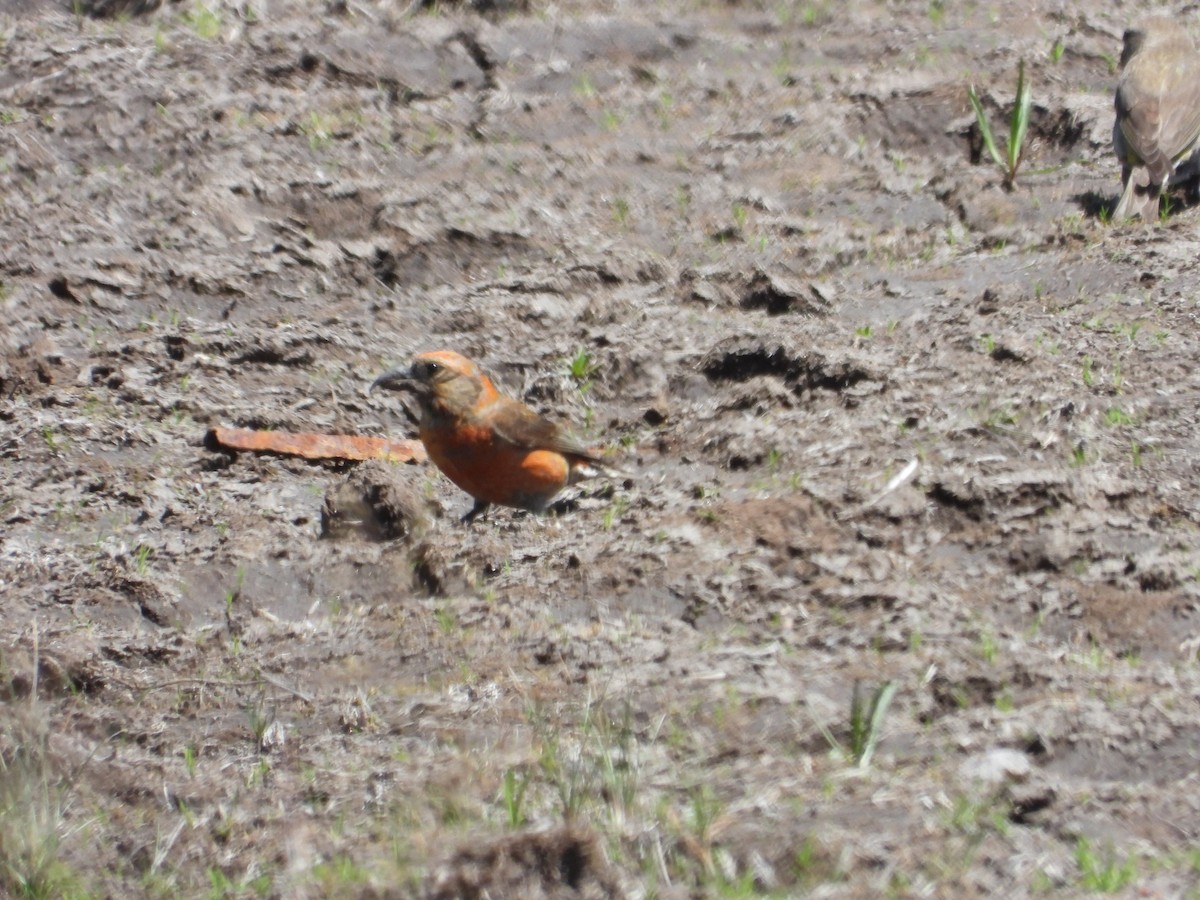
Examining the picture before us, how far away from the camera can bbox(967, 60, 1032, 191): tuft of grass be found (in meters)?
7.79

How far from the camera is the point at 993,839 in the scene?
3504 mm

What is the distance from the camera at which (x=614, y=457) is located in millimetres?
6312

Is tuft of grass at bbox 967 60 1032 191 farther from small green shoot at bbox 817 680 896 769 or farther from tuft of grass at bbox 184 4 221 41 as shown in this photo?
small green shoot at bbox 817 680 896 769

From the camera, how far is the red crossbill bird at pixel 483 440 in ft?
19.9

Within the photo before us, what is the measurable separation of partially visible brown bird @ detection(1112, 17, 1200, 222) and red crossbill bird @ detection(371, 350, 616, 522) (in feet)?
9.90

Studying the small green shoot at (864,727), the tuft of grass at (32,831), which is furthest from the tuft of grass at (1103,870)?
the tuft of grass at (32,831)

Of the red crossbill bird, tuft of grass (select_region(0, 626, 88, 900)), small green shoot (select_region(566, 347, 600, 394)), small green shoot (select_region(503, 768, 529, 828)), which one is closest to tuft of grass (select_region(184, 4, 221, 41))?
small green shoot (select_region(566, 347, 600, 394))

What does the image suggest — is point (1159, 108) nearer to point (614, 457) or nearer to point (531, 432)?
point (614, 457)

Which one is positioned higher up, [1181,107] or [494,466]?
[1181,107]

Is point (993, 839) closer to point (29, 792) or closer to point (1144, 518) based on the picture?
point (1144, 518)

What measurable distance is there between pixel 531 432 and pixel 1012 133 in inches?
120

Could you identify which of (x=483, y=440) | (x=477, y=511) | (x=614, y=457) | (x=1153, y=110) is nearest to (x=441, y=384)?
(x=483, y=440)

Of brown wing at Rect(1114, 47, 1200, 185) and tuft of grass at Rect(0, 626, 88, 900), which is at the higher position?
brown wing at Rect(1114, 47, 1200, 185)

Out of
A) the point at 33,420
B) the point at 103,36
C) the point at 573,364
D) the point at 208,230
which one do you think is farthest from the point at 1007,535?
the point at 103,36
